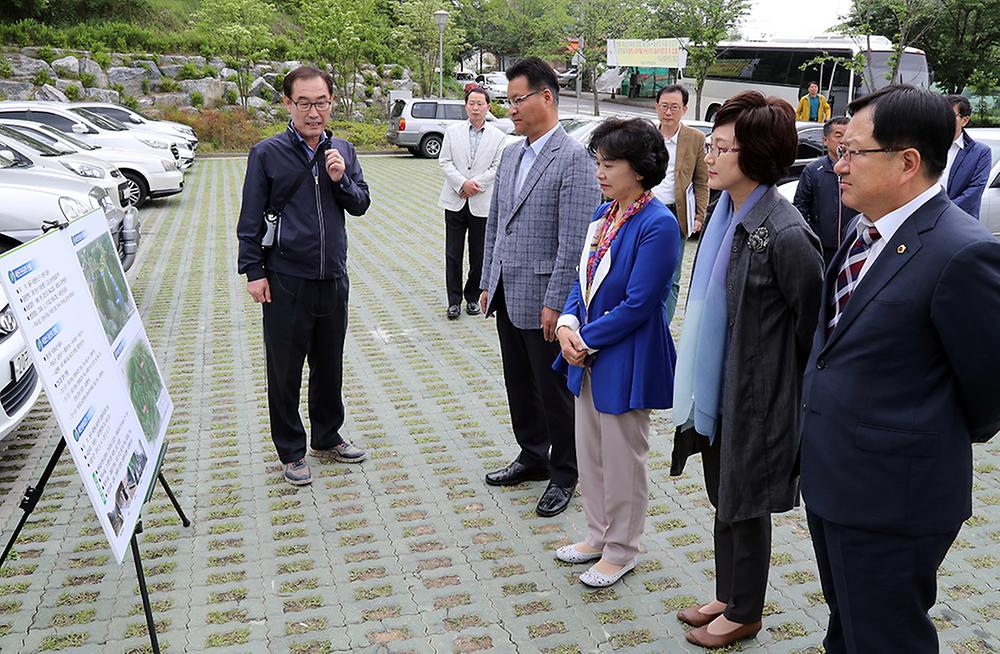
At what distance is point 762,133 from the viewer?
8.48 feet

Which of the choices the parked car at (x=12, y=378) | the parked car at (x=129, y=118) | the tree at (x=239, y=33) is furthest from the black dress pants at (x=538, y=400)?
the tree at (x=239, y=33)

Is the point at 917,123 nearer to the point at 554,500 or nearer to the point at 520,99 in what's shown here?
the point at 520,99

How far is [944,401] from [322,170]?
3.11 metres

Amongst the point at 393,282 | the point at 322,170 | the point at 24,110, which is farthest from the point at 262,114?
the point at 322,170

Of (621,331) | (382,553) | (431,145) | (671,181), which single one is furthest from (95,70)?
(621,331)

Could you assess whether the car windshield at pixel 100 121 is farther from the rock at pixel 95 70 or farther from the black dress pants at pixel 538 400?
the black dress pants at pixel 538 400

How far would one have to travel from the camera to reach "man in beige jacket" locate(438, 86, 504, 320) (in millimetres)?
7008

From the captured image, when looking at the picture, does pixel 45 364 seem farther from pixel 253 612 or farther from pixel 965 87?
pixel 965 87

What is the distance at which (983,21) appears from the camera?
28.2 metres

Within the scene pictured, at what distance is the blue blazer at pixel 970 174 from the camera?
18.2 feet

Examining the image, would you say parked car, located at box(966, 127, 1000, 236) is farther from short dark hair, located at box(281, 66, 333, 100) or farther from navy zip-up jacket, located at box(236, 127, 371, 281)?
short dark hair, located at box(281, 66, 333, 100)

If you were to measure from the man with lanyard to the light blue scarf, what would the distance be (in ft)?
6.67

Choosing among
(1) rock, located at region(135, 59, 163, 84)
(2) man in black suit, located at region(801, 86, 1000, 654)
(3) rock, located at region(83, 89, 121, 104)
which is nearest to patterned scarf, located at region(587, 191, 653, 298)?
(2) man in black suit, located at region(801, 86, 1000, 654)

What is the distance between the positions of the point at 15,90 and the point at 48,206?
23.6 meters
